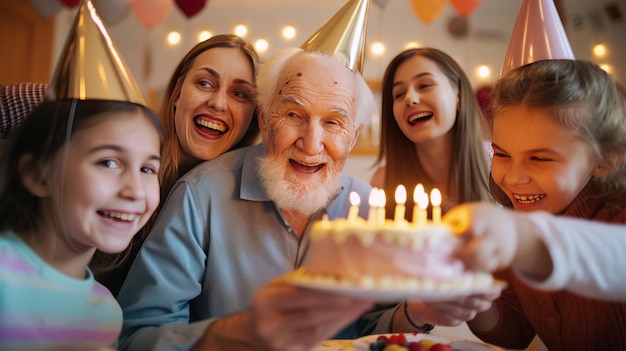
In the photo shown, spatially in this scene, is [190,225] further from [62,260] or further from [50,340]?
[50,340]

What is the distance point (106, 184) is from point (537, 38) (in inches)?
67.7

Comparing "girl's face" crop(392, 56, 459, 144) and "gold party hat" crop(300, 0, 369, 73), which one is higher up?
"gold party hat" crop(300, 0, 369, 73)

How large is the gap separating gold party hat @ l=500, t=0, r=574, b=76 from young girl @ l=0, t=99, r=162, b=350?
4.92ft

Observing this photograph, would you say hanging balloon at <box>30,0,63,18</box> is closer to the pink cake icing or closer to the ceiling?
the ceiling

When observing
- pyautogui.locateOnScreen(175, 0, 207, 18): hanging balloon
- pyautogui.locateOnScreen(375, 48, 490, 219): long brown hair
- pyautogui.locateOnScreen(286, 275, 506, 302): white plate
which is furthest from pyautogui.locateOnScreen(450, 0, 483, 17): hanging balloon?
pyautogui.locateOnScreen(286, 275, 506, 302): white plate

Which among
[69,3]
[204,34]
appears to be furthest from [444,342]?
[204,34]

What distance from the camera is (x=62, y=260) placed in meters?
1.55

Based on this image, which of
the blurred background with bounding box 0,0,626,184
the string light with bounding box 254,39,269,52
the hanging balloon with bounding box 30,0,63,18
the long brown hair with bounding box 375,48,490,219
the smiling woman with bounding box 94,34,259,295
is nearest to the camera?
the smiling woman with bounding box 94,34,259,295

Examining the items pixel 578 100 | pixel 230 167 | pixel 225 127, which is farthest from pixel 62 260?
pixel 578 100

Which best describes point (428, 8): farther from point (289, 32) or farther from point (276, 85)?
point (276, 85)

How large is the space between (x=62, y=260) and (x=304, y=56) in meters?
1.30

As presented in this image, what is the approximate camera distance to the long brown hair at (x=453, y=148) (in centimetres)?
288

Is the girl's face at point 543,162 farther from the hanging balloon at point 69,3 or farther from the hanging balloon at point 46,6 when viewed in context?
the hanging balloon at point 46,6

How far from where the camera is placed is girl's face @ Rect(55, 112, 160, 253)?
1.52 meters
